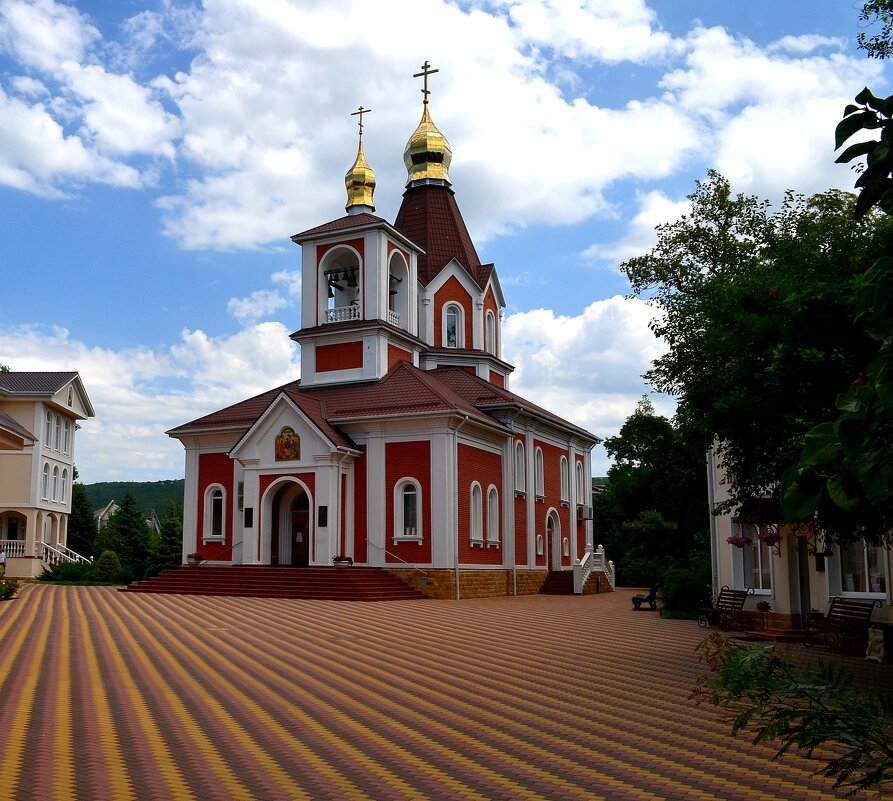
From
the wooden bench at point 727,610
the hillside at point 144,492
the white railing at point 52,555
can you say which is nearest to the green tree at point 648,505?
the wooden bench at point 727,610

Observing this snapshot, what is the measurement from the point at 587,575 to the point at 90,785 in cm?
2828

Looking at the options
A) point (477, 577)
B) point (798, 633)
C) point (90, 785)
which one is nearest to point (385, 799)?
point (90, 785)

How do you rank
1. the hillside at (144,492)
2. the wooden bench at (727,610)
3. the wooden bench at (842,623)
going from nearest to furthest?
the wooden bench at (842,623), the wooden bench at (727,610), the hillside at (144,492)

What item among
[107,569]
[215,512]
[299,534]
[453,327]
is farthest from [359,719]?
[107,569]

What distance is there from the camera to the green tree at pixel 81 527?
180 feet

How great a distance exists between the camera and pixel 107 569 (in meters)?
35.3

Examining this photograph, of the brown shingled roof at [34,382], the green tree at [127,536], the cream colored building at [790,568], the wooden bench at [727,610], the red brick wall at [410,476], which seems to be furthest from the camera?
the green tree at [127,536]

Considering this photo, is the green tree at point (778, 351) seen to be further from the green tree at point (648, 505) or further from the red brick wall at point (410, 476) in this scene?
the green tree at point (648, 505)

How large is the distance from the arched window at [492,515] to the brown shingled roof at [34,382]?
68.8 feet

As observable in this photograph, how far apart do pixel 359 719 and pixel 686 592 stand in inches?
641

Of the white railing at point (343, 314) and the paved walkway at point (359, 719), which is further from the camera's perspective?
the white railing at point (343, 314)

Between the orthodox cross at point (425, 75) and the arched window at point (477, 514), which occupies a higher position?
the orthodox cross at point (425, 75)

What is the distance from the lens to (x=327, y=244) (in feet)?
103

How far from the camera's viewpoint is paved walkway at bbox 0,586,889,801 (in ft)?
20.5
